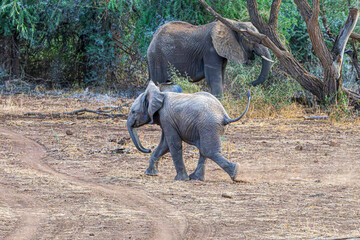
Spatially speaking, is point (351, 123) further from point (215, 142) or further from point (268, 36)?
point (215, 142)

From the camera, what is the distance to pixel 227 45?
501 inches

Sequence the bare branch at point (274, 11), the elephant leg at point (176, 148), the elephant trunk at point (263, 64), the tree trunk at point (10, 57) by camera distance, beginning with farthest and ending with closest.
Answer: the tree trunk at point (10, 57), the bare branch at point (274, 11), the elephant trunk at point (263, 64), the elephant leg at point (176, 148)

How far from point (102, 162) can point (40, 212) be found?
9.41ft

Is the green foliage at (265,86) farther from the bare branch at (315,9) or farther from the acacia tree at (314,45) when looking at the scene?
the bare branch at (315,9)

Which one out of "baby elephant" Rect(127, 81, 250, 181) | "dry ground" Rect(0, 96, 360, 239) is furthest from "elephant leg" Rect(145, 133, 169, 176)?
"dry ground" Rect(0, 96, 360, 239)

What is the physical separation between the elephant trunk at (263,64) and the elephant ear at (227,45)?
340 mm

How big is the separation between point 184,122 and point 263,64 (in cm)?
600

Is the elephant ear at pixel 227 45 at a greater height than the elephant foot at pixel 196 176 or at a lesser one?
greater

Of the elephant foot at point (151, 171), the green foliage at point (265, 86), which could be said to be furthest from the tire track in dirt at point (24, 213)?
the green foliage at point (265, 86)

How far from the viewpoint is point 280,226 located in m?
5.02

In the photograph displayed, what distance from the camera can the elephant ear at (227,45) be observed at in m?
12.6

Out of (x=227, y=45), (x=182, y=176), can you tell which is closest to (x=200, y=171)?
(x=182, y=176)

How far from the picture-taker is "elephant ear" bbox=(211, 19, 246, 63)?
12.6 meters

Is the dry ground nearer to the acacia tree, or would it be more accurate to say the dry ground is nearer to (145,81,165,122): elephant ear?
(145,81,165,122): elephant ear
